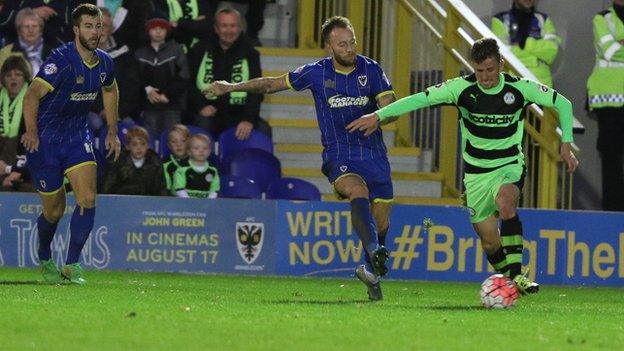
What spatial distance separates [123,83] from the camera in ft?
60.9

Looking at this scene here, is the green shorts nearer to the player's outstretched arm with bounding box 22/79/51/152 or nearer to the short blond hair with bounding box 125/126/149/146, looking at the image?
the player's outstretched arm with bounding box 22/79/51/152

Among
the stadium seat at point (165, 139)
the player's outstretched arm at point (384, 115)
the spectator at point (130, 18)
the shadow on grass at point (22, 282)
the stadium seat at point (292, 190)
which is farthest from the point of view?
the spectator at point (130, 18)

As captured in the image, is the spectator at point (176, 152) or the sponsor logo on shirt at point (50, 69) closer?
the sponsor logo on shirt at point (50, 69)

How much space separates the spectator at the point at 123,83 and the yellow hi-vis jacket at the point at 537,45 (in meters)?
4.37

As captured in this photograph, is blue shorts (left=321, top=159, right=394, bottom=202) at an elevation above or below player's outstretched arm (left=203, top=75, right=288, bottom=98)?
below

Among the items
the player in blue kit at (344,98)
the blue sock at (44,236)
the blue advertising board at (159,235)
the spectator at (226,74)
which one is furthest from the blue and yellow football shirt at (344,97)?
the spectator at (226,74)

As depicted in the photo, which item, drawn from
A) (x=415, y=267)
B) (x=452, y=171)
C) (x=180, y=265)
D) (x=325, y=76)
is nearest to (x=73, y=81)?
(x=325, y=76)

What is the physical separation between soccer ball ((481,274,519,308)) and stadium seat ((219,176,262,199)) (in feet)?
21.1

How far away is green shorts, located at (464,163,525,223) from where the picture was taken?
496 inches

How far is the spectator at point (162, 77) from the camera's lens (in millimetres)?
18703

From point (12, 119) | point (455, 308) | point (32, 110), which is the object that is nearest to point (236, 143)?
point (12, 119)

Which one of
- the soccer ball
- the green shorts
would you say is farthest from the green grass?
the green shorts

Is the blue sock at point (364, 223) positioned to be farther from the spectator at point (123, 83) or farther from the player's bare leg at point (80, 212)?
the spectator at point (123, 83)

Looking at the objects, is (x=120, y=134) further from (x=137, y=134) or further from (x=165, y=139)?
(x=137, y=134)
